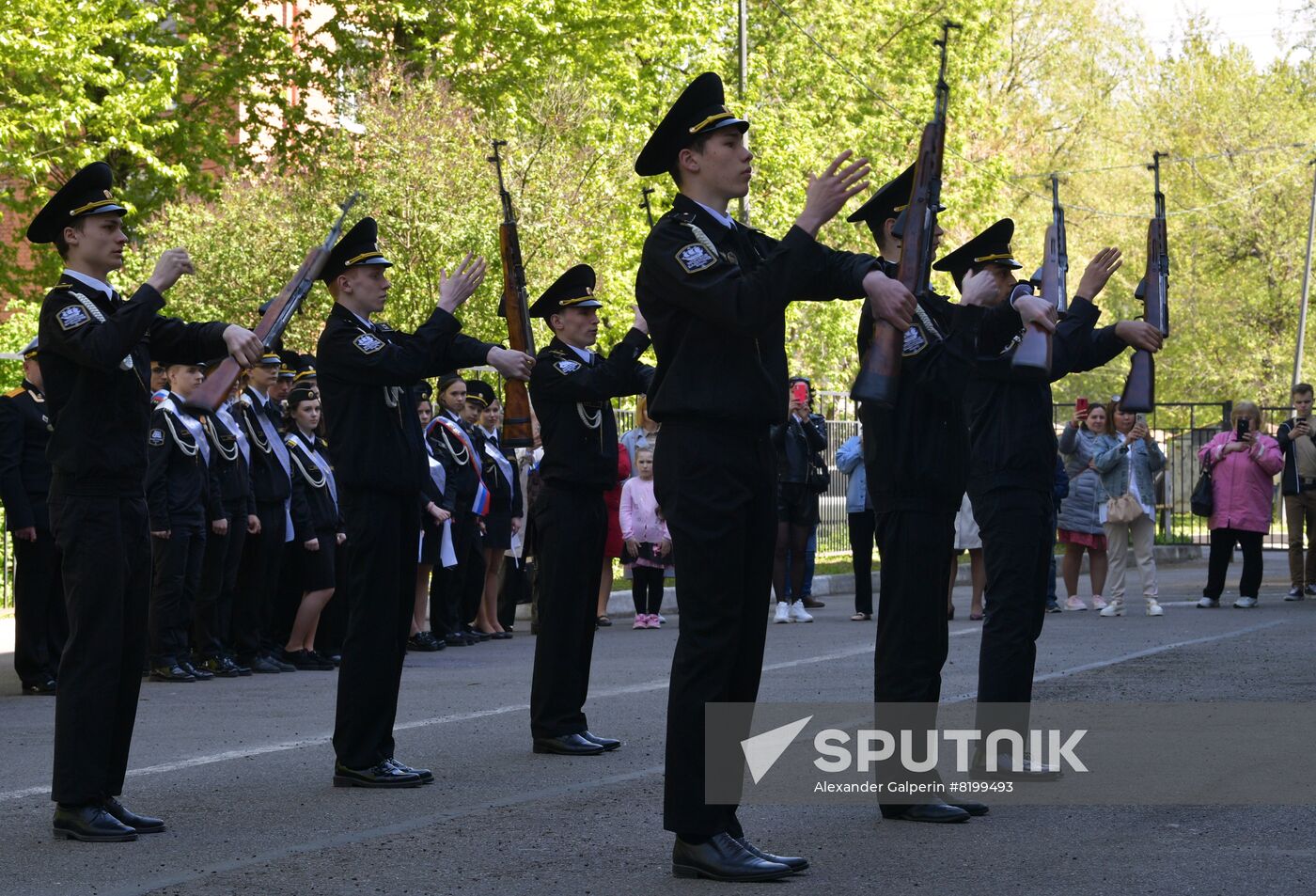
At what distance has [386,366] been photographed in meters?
7.46

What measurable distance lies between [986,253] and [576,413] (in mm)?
2423

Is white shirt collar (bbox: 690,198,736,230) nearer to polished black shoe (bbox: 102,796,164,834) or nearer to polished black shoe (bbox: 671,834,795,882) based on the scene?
polished black shoe (bbox: 671,834,795,882)

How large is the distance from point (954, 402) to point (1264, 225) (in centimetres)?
4199

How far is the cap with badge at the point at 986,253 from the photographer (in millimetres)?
7141

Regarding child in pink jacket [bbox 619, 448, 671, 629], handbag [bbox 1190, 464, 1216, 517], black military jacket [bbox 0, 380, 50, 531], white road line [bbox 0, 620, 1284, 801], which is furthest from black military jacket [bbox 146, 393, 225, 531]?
handbag [bbox 1190, 464, 1216, 517]

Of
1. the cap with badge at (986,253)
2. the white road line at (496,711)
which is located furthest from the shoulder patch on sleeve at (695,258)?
the white road line at (496,711)

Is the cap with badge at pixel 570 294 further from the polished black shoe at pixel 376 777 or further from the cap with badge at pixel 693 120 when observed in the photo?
the cap with badge at pixel 693 120

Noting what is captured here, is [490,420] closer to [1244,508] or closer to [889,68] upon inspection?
[1244,508]

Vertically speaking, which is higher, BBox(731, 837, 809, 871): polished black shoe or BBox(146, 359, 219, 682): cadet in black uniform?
BBox(146, 359, 219, 682): cadet in black uniform

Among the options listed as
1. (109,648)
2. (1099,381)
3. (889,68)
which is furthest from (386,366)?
(1099,381)

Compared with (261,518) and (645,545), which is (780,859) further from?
(645,545)

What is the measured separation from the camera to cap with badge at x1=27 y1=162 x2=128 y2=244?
21.6 feet

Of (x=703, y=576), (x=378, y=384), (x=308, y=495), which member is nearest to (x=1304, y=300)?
(x=308, y=495)

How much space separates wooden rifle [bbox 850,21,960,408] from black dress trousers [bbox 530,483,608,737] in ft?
8.73
